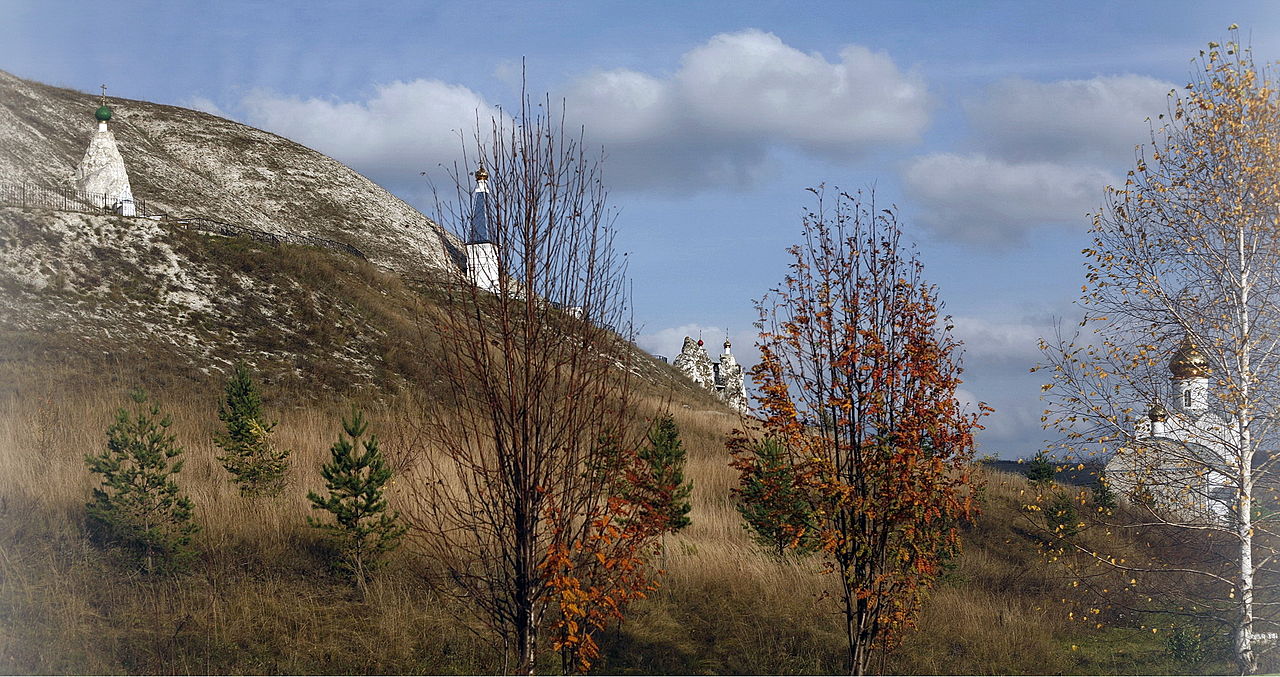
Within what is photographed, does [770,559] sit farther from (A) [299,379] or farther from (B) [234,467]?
(A) [299,379]

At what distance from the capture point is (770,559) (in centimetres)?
1370

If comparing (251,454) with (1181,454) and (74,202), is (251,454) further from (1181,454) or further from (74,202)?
(74,202)

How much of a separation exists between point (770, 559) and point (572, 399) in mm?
7433

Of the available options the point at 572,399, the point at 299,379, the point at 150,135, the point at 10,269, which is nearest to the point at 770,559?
the point at 572,399

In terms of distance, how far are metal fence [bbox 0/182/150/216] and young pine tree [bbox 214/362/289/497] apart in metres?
→ 22.5

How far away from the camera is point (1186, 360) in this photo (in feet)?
41.6

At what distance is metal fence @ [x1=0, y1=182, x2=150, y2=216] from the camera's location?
34.4m

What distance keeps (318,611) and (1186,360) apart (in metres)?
11.7

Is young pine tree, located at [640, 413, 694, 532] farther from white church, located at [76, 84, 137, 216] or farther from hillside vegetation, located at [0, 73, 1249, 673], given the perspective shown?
white church, located at [76, 84, 137, 216]

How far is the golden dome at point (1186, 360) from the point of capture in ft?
41.2

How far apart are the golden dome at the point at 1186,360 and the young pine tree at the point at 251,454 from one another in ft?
41.8

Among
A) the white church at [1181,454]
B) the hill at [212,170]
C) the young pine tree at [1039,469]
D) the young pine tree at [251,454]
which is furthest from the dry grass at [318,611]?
the hill at [212,170]

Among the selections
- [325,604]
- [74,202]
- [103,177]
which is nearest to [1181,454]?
Result: [325,604]

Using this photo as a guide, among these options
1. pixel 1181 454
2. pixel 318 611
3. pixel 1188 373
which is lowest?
pixel 318 611
